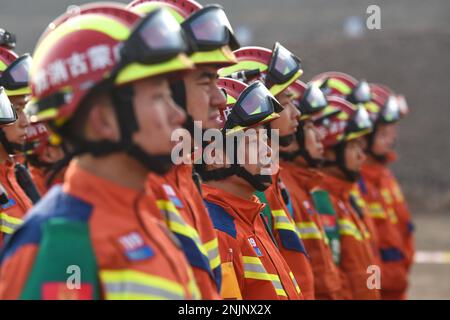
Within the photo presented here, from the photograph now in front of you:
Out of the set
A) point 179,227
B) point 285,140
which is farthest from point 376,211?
point 179,227

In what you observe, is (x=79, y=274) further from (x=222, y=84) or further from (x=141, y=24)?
(x=222, y=84)

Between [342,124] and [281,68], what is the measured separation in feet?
9.42

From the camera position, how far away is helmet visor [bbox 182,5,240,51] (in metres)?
5.20

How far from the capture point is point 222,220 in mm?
6246

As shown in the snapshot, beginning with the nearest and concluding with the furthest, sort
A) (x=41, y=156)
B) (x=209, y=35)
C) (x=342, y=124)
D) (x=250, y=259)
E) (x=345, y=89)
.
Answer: (x=209, y=35) < (x=250, y=259) < (x=41, y=156) < (x=342, y=124) < (x=345, y=89)

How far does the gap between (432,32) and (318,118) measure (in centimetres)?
3000

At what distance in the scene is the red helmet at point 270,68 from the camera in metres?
7.95

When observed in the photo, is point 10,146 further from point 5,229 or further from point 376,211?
point 376,211

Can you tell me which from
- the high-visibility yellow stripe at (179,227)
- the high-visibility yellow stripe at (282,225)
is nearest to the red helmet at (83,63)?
the high-visibility yellow stripe at (179,227)

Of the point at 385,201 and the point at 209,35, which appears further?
the point at 385,201

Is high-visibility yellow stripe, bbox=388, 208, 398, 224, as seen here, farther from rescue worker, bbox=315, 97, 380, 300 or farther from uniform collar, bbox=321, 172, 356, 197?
uniform collar, bbox=321, 172, 356, 197

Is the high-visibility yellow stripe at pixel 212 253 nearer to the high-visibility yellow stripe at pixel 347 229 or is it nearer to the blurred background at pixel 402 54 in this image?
the high-visibility yellow stripe at pixel 347 229

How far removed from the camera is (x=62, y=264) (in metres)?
3.64
